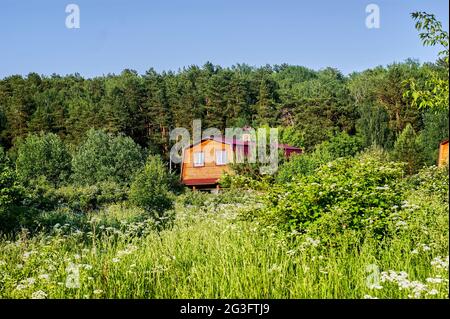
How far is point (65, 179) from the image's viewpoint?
28922mm

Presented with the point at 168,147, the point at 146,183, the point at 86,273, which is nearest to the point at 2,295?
the point at 86,273

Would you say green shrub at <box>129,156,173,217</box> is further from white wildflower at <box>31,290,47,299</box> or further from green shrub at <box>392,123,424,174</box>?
white wildflower at <box>31,290,47,299</box>

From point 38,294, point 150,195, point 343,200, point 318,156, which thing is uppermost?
point 318,156

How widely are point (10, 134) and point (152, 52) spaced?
39217mm

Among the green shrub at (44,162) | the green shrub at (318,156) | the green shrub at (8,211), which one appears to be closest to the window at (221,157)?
the green shrub at (318,156)

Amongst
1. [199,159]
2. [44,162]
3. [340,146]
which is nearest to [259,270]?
[340,146]

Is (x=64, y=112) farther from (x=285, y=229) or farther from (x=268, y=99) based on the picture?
(x=285, y=229)

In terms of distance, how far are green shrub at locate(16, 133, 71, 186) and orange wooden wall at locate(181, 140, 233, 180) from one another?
8.09 m

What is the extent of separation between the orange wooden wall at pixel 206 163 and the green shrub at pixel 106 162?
14.5 feet

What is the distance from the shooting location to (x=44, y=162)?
93.2 ft

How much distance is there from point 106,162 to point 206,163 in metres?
7.12

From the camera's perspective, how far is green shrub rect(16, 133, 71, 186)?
91.6 feet

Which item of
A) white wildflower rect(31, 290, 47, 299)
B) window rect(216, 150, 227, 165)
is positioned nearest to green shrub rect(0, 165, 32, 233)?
white wildflower rect(31, 290, 47, 299)

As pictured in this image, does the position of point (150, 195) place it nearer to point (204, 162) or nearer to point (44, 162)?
point (44, 162)
